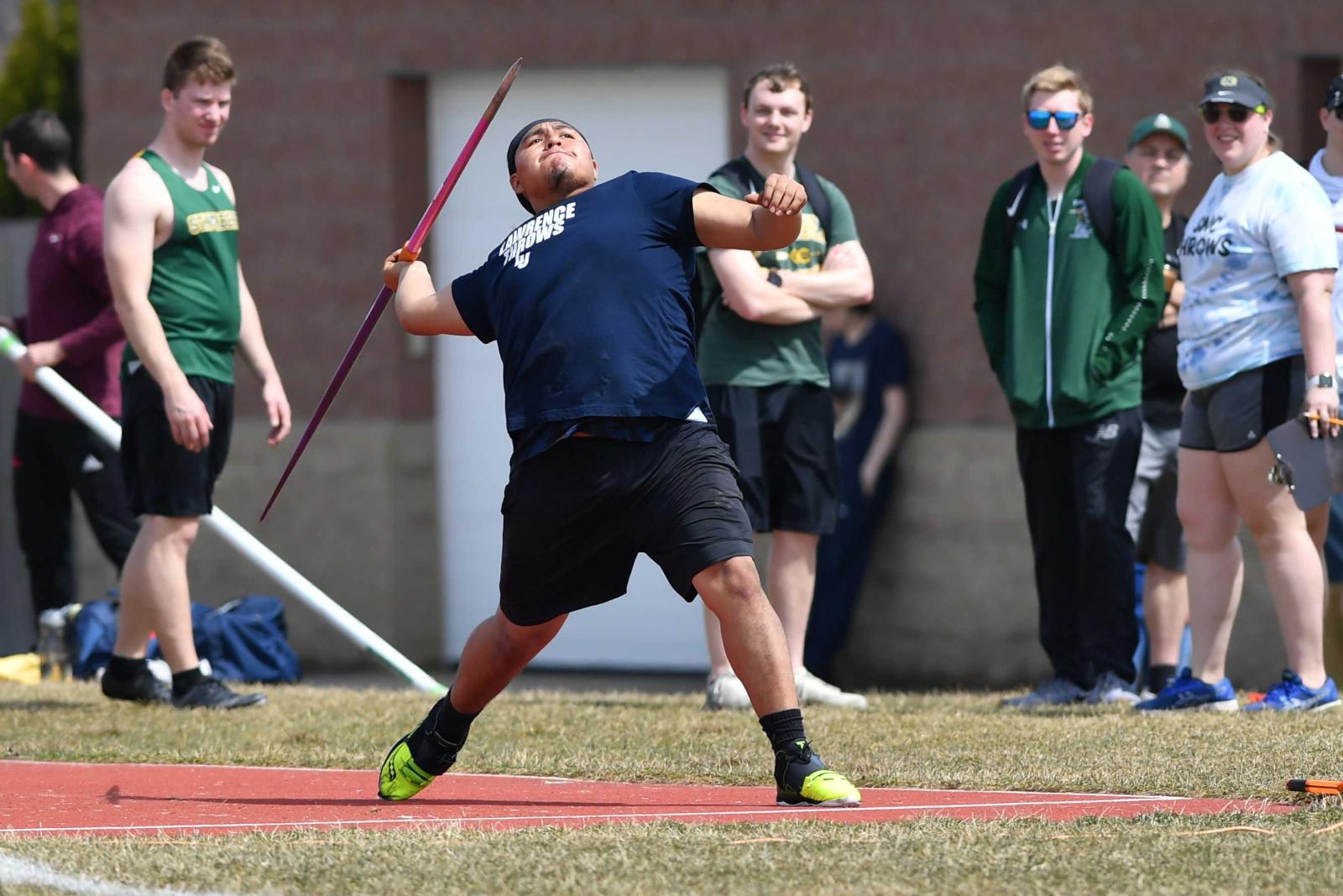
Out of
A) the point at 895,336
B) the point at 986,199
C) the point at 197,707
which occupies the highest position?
the point at 986,199

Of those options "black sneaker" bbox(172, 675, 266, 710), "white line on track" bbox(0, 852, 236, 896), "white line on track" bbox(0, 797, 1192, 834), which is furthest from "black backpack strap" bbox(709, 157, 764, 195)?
"white line on track" bbox(0, 852, 236, 896)

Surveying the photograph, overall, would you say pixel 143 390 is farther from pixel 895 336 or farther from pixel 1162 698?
pixel 895 336

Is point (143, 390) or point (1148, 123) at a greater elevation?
point (1148, 123)

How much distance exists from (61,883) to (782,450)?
3.79 m

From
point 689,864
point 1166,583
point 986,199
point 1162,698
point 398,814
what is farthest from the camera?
point 986,199

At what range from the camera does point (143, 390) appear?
7789 mm

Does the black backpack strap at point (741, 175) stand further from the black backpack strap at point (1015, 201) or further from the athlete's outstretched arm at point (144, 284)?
the athlete's outstretched arm at point (144, 284)

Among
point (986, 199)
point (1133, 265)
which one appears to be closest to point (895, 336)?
point (986, 199)

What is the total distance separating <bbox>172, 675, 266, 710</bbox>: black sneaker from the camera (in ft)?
26.3

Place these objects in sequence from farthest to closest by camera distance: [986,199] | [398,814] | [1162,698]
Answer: [986,199] < [1162,698] < [398,814]

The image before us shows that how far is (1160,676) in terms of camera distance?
Result: 8547 mm

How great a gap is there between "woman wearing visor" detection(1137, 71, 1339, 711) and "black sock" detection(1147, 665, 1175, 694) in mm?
899

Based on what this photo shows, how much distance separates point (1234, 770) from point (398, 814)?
2256mm

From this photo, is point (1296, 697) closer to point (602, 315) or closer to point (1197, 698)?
point (1197, 698)
